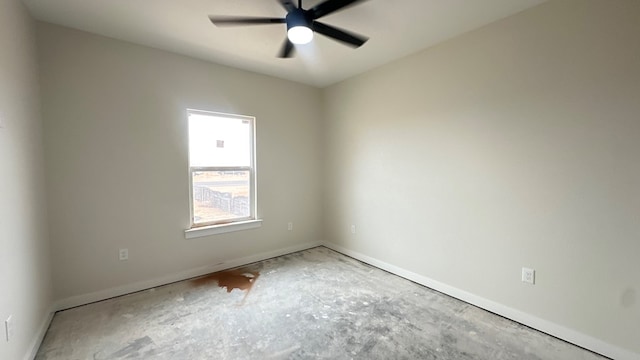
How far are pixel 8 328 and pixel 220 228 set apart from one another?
191 centimetres

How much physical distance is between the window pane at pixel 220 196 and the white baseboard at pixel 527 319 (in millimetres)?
2092

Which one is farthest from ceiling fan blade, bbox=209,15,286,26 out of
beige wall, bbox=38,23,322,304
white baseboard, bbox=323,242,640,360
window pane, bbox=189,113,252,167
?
white baseboard, bbox=323,242,640,360

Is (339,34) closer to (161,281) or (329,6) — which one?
(329,6)

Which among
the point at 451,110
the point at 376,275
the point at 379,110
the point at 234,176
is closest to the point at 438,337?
the point at 376,275

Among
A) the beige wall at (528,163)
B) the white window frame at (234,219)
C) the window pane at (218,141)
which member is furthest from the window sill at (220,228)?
the beige wall at (528,163)

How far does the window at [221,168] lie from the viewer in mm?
3223

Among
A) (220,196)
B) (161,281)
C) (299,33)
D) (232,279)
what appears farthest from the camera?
(220,196)

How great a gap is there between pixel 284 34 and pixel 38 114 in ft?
7.32

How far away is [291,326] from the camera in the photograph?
7.14 ft

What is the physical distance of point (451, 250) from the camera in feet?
8.91

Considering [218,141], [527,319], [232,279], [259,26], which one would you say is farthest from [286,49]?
[527,319]

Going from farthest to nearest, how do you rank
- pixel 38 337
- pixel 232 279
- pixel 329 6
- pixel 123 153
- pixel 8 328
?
pixel 232 279, pixel 123 153, pixel 38 337, pixel 329 6, pixel 8 328

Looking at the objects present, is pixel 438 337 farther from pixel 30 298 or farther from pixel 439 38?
pixel 30 298

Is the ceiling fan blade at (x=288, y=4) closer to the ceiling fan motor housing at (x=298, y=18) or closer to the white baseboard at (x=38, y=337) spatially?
the ceiling fan motor housing at (x=298, y=18)
